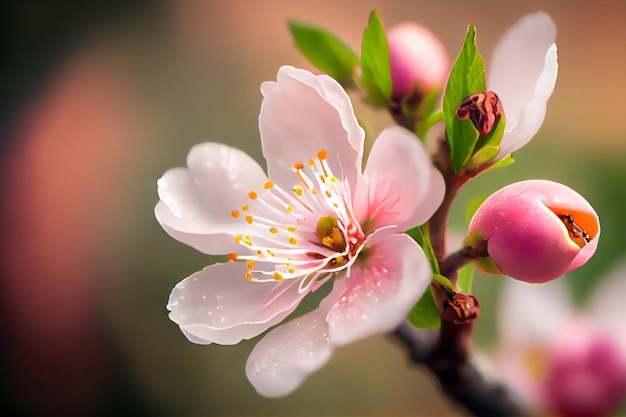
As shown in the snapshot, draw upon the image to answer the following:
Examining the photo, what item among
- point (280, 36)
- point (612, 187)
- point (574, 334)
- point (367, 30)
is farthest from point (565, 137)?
point (367, 30)

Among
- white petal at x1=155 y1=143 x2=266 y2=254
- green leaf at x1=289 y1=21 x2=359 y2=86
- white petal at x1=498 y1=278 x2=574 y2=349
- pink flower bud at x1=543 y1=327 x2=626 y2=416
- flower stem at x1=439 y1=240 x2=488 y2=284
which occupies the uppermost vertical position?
green leaf at x1=289 y1=21 x2=359 y2=86

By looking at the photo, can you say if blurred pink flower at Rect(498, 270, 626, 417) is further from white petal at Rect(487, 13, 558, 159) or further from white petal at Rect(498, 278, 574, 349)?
white petal at Rect(487, 13, 558, 159)

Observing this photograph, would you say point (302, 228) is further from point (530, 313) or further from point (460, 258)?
point (530, 313)

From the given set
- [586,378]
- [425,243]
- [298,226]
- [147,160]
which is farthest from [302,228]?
[147,160]

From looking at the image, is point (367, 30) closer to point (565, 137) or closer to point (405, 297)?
point (405, 297)

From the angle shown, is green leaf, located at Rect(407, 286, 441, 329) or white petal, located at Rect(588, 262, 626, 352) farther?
white petal, located at Rect(588, 262, 626, 352)

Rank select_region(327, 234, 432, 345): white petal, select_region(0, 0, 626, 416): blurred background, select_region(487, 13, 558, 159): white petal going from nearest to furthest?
select_region(327, 234, 432, 345): white petal → select_region(487, 13, 558, 159): white petal → select_region(0, 0, 626, 416): blurred background

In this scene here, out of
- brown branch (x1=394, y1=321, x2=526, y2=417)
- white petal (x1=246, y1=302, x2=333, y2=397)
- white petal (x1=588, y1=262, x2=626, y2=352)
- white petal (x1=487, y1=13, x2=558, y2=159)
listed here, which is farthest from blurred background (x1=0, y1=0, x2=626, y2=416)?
white petal (x1=246, y1=302, x2=333, y2=397)
